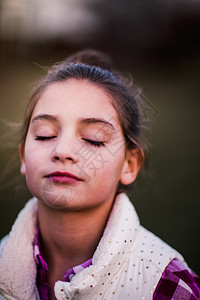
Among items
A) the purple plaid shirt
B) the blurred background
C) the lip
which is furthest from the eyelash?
the blurred background

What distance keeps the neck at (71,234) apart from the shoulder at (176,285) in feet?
0.84

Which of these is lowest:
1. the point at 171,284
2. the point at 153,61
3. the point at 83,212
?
the point at 171,284

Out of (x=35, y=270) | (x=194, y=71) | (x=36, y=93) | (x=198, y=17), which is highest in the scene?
(x=198, y=17)

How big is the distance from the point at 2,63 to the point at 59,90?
1.49 m

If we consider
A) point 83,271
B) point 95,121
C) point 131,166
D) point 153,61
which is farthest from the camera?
point 153,61

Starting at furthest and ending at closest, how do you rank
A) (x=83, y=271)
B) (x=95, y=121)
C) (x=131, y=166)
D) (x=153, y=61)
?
(x=153, y=61) < (x=131, y=166) < (x=95, y=121) < (x=83, y=271)

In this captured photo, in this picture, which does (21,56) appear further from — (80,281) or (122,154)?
(80,281)

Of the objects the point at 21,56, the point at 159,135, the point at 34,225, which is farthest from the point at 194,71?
the point at 34,225

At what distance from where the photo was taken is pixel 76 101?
0.95 metres

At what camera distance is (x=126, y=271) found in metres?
0.90

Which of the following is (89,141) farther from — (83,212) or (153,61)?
(153,61)

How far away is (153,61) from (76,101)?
1.75 metres

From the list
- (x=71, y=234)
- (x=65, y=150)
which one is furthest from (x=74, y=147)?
(x=71, y=234)

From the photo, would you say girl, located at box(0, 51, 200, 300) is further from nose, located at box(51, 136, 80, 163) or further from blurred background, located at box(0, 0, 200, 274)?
blurred background, located at box(0, 0, 200, 274)
